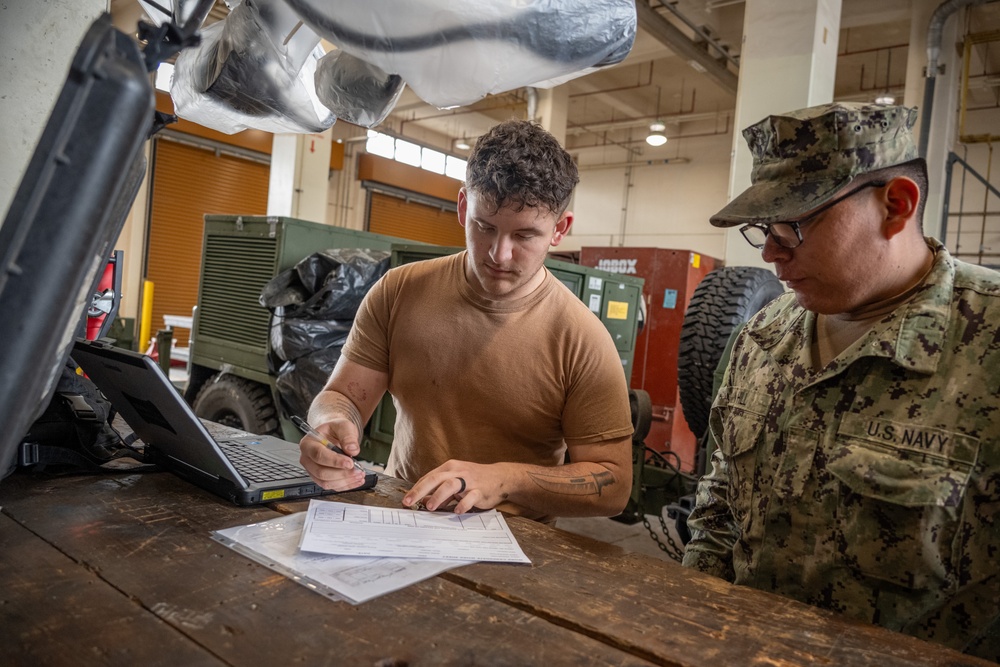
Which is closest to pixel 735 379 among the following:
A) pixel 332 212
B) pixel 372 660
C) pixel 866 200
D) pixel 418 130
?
pixel 866 200

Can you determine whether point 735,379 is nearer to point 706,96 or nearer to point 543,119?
point 543,119

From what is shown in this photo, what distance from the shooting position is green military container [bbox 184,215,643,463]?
4285 mm

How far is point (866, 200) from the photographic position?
1.33 m

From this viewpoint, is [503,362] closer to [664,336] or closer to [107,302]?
[107,302]

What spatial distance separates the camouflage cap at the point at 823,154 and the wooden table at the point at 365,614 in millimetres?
724

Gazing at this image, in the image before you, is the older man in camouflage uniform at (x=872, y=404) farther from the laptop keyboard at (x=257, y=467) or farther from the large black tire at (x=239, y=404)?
the large black tire at (x=239, y=404)

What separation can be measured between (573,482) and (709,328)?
70.0 inches

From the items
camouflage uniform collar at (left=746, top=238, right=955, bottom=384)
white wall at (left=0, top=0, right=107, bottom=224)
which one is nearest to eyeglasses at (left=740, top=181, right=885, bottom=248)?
camouflage uniform collar at (left=746, top=238, right=955, bottom=384)

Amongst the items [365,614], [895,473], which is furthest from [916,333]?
[365,614]

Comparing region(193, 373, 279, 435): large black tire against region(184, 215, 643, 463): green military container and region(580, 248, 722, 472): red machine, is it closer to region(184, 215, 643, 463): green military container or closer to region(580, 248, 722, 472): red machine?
region(184, 215, 643, 463): green military container

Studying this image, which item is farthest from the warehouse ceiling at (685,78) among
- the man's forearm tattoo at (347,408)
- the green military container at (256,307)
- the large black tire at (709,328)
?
the man's forearm tattoo at (347,408)

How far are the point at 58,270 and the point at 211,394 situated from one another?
4455mm

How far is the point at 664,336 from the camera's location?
6.02 metres

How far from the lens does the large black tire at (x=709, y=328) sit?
317 cm
